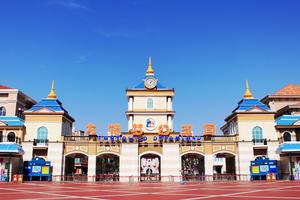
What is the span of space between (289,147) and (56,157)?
90.7 feet

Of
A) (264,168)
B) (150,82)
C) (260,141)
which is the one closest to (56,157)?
(150,82)

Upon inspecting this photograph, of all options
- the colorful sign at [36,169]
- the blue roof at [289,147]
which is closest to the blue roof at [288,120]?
the blue roof at [289,147]

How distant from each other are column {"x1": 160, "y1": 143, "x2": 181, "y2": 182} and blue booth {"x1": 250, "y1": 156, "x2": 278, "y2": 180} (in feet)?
28.7

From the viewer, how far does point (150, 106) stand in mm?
46344

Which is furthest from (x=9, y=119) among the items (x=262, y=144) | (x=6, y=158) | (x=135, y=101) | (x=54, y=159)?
(x=262, y=144)

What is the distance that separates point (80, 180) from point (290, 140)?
2637 centimetres

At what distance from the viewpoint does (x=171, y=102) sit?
4684 cm

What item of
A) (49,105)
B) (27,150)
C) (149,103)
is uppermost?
(149,103)

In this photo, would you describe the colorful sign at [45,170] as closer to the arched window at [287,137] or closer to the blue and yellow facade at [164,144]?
the blue and yellow facade at [164,144]

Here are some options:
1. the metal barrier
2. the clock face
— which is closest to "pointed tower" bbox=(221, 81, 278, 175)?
the metal barrier

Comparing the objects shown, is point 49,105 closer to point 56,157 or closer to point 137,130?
point 56,157

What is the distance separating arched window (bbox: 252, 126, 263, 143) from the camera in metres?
40.5

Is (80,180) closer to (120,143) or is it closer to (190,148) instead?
(120,143)

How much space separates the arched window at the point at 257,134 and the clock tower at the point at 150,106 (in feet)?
36.1
